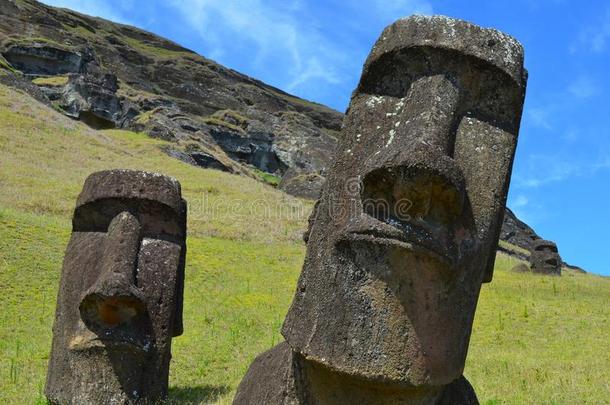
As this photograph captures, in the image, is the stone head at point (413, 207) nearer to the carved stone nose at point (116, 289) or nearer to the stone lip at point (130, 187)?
the carved stone nose at point (116, 289)

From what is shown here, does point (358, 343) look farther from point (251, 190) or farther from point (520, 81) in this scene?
point (251, 190)

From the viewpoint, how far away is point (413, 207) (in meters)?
3.47

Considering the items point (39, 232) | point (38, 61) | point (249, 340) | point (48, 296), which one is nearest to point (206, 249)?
point (39, 232)

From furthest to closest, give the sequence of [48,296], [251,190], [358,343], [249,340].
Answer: [251,190] < [48,296] < [249,340] < [358,343]

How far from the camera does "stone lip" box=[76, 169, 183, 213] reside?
766 cm

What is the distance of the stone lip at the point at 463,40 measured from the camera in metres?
3.91

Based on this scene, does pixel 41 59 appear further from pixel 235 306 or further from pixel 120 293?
pixel 120 293

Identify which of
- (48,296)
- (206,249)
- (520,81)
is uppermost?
(520,81)

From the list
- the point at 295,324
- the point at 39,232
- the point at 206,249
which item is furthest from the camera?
the point at 206,249

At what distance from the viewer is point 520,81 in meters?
4.02

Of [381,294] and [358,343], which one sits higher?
[381,294]

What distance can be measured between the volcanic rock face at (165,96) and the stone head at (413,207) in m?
39.6

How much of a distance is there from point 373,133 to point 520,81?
88cm

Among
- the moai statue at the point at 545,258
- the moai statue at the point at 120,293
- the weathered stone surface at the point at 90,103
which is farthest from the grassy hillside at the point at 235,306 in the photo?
the weathered stone surface at the point at 90,103
